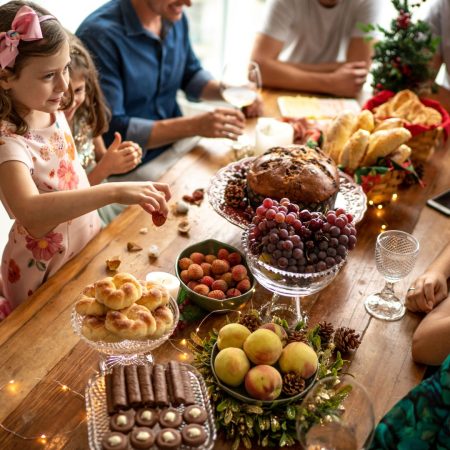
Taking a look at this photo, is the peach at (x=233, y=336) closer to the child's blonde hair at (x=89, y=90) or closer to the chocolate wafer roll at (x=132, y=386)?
the chocolate wafer roll at (x=132, y=386)

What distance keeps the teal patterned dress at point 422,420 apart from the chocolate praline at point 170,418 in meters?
0.36

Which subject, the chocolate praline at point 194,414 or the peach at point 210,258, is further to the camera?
the peach at point 210,258

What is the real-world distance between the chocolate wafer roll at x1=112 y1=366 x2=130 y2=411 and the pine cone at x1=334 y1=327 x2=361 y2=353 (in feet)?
1.67

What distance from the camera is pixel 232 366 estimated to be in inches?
44.1

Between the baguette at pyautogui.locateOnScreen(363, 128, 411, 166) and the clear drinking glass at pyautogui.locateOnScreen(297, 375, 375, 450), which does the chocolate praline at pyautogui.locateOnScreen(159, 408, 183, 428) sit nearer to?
the clear drinking glass at pyautogui.locateOnScreen(297, 375, 375, 450)

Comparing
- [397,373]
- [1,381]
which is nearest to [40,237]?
[1,381]

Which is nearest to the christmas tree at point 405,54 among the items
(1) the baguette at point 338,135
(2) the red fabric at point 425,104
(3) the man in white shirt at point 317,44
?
(2) the red fabric at point 425,104

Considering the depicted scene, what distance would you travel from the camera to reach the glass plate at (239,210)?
1563mm

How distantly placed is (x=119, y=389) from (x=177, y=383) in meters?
0.11

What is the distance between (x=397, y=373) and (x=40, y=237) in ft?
3.33

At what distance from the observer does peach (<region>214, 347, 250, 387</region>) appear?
1121 millimetres

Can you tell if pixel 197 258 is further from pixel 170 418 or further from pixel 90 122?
pixel 90 122

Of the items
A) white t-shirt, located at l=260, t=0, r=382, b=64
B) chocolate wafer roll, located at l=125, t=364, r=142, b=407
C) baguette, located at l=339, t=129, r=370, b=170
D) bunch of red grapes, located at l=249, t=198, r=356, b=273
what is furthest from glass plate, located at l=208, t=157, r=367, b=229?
white t-shirt, located at l=260, t=0, r=382, b=64

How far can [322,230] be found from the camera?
126 centimetres
